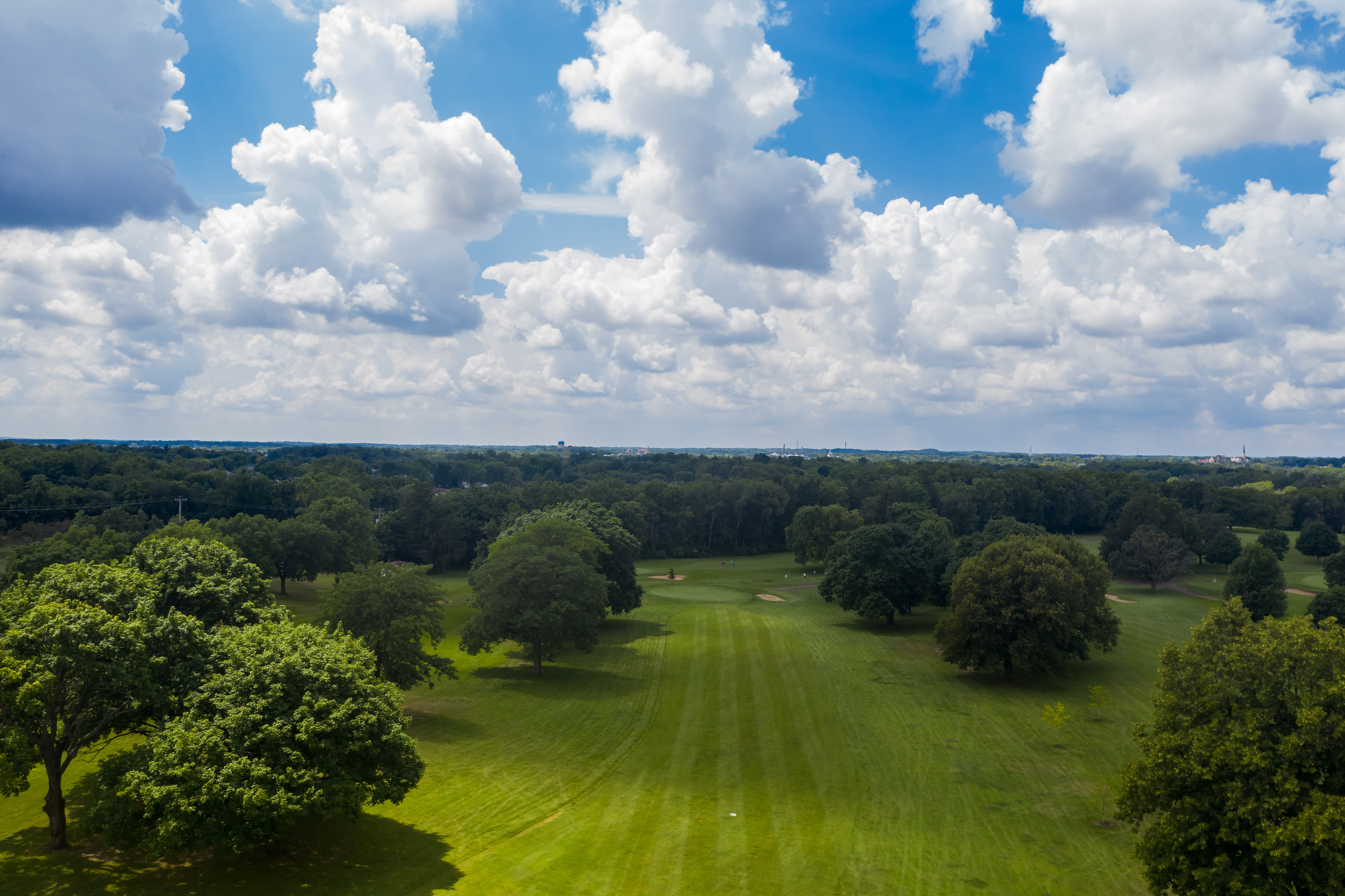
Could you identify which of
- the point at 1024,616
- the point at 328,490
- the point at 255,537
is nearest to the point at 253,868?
the point at 1024,616

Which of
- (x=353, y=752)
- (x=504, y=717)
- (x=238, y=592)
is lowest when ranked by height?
(x=504, y=717)

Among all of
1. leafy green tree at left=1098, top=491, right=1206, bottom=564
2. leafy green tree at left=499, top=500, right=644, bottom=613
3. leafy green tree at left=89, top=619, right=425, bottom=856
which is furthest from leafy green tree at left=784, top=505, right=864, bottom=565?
leafy green tree at left=89, top=619, right=425, bottom=856

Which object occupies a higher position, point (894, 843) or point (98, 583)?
point (98, 583)

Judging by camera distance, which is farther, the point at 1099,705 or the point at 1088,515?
the point at 1088,515

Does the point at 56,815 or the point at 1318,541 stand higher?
the point at 1318,541

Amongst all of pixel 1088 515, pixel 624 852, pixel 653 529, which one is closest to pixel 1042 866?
pixel 624 852

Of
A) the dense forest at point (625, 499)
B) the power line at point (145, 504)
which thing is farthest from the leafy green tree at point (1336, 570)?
the power line at point (145, 504)

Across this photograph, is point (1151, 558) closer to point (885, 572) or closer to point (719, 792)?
point (885, 572)

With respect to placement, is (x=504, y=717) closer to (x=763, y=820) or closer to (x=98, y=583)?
(x=763, y=820)
